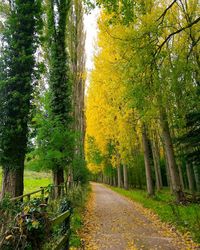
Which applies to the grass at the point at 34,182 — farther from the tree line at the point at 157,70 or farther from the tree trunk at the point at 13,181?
the tree trunk at the point at 13,181

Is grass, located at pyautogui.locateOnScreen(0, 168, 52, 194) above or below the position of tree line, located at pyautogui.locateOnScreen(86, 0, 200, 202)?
below

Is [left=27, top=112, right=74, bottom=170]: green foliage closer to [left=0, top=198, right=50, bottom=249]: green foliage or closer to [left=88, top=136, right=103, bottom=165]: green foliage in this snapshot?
[left=0, top=198, right=50, bottom=249]: green foliage

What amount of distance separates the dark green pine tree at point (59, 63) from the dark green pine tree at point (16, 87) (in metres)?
4.62

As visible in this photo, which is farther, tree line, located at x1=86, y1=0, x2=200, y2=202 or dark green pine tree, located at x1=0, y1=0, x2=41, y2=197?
tree line, located at x1=86, y1=0, x2=200, y2=202

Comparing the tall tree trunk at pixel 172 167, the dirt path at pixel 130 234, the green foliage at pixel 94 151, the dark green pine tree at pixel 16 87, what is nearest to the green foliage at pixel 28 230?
the dirt path at pixel 130 234

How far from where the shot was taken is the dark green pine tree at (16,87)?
8.32 metres

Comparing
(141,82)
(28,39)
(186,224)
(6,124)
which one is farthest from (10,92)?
(186,224)

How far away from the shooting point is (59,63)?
1460 cm

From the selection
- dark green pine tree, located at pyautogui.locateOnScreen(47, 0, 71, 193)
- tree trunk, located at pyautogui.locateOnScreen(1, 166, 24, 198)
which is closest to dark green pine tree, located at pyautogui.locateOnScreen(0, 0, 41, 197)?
tree trunk, located at pyautogui.locateOnScreen(1, 166, 24, 198)

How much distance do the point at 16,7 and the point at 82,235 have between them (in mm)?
7801

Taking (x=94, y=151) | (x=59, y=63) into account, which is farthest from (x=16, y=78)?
(x=94, y=151)

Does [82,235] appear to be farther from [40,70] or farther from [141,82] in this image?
[40,70]

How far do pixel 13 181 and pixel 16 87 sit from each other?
119 inches

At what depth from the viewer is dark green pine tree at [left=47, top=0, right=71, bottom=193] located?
14.1 meters
